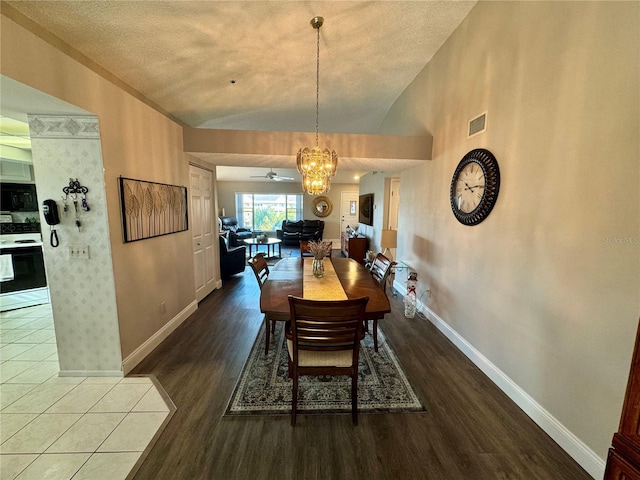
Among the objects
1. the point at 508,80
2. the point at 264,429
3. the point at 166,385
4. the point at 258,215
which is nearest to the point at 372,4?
the point at 508,80

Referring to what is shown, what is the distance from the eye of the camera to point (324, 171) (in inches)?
106

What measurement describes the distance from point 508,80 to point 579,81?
644 mm

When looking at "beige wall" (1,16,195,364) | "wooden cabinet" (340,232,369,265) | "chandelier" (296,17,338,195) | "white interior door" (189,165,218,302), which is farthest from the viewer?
"wooden cabinet" (340,232,369,265)

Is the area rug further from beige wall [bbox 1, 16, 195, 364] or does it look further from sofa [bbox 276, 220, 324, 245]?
sofa [bbox 276, 220, 324, 245]

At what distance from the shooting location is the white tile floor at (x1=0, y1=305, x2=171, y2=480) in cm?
150

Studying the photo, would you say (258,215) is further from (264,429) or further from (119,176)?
(264,429)

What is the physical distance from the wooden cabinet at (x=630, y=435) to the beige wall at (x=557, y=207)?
73cm

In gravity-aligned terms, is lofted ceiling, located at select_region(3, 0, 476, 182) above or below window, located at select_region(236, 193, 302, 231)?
above

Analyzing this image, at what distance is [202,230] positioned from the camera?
403cm

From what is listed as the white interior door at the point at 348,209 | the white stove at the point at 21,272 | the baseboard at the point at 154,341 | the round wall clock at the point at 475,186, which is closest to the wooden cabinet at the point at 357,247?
the white interior door at the point at 348,209

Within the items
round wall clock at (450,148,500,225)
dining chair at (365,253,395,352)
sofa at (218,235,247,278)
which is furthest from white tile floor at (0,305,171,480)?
round wall clock at (450,148,500,225)

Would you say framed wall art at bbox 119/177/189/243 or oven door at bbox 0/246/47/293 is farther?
oven door at bbox 0/246/47/293

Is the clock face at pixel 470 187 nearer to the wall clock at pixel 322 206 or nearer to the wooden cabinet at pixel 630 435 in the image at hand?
the wooden cabinet at pixel 630 435

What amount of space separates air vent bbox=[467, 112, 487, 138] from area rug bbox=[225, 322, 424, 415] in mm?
2342
